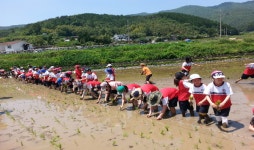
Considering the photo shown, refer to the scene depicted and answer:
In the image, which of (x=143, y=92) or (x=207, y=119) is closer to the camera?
(x=207, y=119)

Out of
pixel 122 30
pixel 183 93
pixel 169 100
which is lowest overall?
pixel 169 100

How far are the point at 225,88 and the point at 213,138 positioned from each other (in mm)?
1481

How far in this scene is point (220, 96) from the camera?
866cm

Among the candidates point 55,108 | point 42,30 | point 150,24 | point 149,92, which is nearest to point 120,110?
point 149,92

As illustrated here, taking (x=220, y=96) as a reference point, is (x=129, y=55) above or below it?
below

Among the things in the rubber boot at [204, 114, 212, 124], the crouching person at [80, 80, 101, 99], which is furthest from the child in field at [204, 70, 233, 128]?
the crouching person at [80, 80, 101, 99]

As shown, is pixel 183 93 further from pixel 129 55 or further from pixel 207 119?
pixel 129 55

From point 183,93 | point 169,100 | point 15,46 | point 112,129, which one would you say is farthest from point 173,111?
point 15,46

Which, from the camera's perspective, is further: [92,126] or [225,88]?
[92,126]

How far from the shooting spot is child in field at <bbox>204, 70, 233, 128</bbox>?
845 centimetres

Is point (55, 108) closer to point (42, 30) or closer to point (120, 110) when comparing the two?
point (120, 110)

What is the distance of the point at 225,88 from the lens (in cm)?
859

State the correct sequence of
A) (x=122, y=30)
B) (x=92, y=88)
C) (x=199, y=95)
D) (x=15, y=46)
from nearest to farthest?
(x=199, y=95)
(x=92, y=88)
(x=15, y=46)
(x=122, y=30)

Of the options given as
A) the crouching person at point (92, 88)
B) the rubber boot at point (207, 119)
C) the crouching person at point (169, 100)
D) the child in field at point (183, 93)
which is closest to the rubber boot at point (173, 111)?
the crouching person at point (169, 100)
